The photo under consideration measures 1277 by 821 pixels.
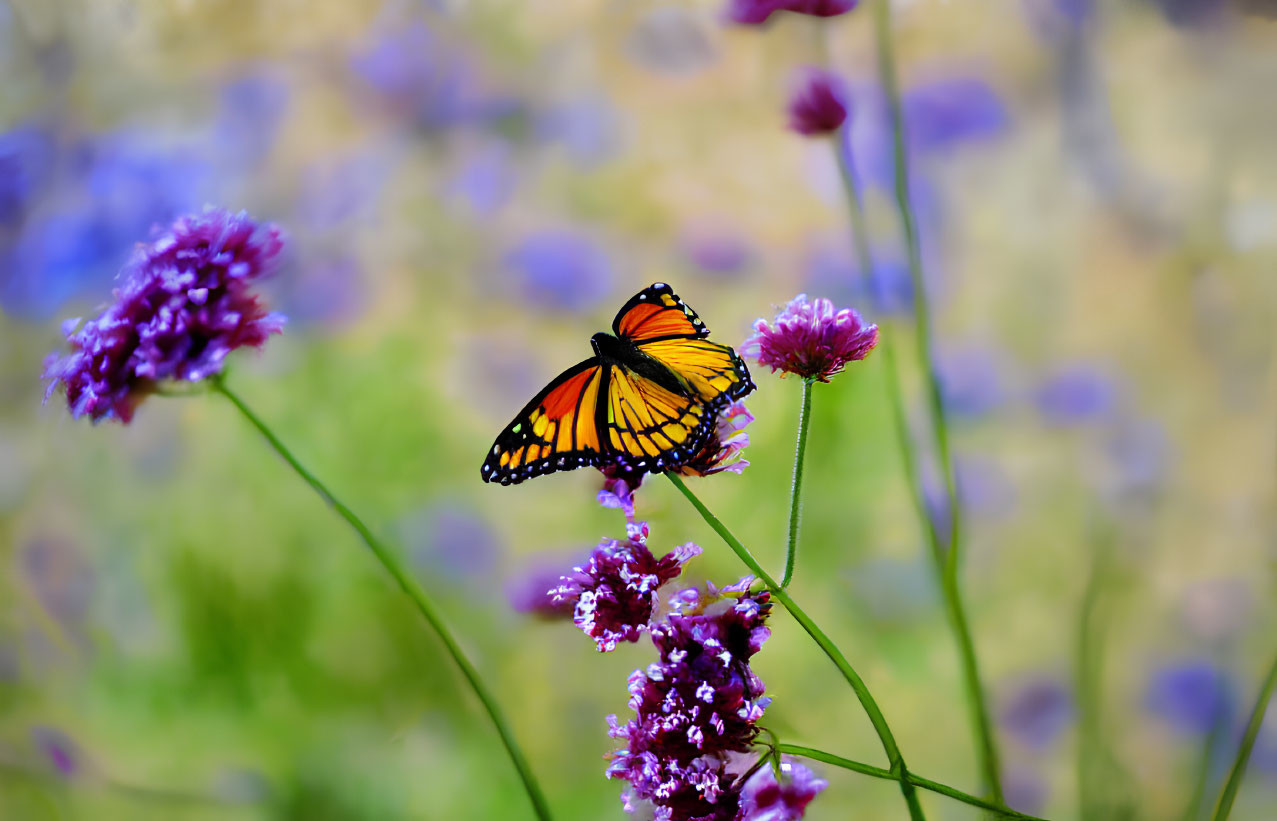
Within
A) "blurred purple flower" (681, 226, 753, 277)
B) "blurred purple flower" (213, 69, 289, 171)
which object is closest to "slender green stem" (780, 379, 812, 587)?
"blurred purple flower" (681, 226, 753, 277)

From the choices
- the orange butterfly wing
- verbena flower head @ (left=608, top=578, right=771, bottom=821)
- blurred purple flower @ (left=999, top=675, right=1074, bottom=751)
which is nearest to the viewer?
verbena flower head @ (left=608, top=578, right=771, bottom=821)

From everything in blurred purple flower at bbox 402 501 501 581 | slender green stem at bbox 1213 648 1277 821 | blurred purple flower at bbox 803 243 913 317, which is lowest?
slender green stem at bbox 1213 648 1277 821

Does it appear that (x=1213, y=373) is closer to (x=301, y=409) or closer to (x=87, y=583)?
(x=301, y=409)

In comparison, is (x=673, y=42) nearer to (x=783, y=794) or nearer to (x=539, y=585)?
(x=539, y=585)

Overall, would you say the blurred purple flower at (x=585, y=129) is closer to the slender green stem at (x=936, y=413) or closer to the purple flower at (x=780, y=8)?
the purple flower at (x=780, y=8)

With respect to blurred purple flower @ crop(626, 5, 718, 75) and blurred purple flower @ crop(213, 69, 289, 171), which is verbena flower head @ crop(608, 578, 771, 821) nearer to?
blurred purple flower @ crop(626, 5, 718, 75)

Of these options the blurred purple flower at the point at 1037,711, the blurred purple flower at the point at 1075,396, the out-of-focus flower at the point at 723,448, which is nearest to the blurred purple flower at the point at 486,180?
the out-of-focus flower at the point at 723,448
